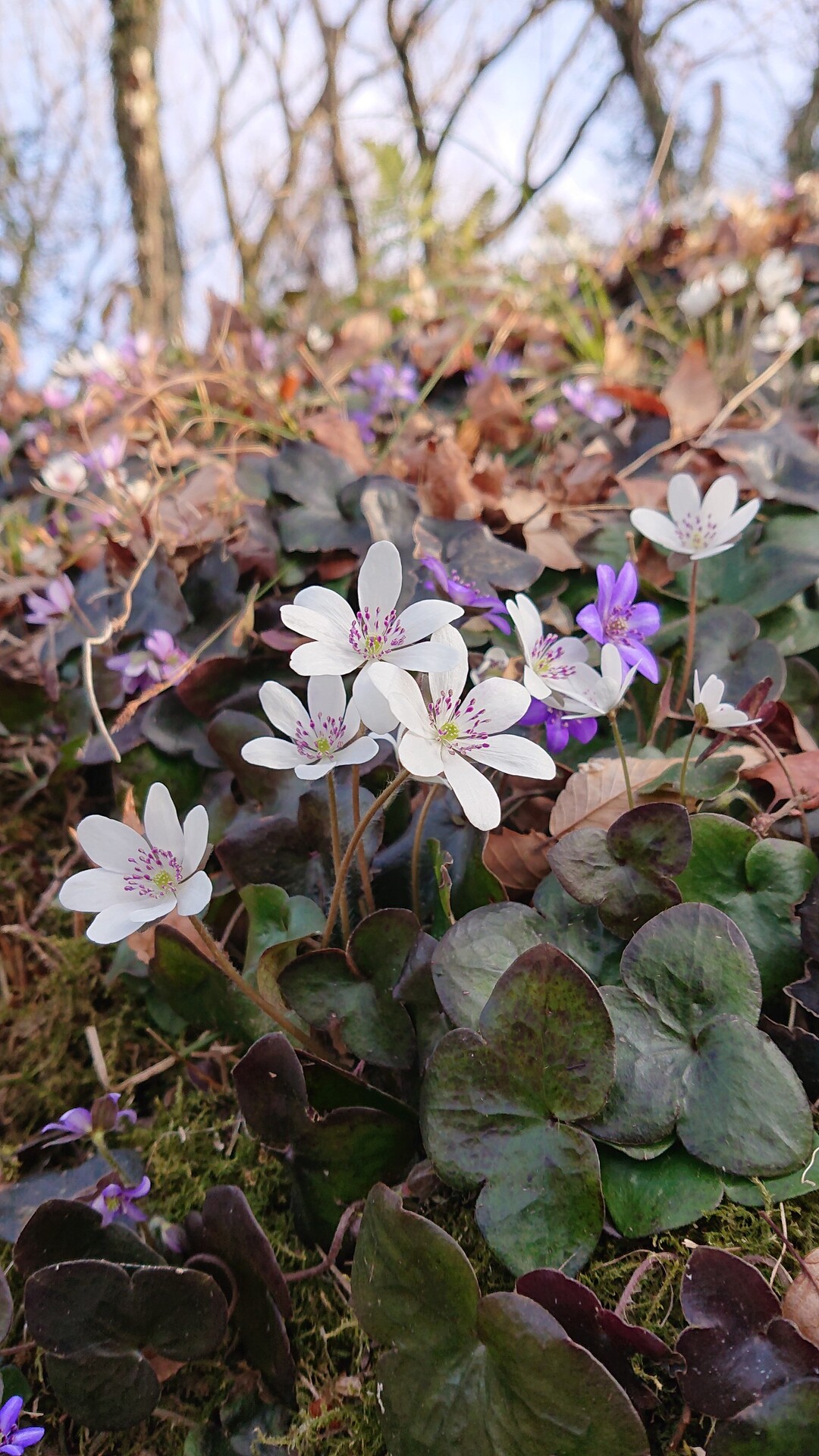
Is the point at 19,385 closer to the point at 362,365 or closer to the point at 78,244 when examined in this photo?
the point at 362,365

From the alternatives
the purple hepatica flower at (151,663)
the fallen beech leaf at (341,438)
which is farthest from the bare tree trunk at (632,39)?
the purple hepatica flower at (151,663)

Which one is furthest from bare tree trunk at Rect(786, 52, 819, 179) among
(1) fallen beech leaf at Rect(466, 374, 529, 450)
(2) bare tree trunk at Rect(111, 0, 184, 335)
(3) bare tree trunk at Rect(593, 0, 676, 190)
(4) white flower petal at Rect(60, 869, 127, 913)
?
(4) white flower petal at Rect(60, 869, 127, 913)

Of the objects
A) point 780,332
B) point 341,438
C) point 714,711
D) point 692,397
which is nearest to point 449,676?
point 714,711

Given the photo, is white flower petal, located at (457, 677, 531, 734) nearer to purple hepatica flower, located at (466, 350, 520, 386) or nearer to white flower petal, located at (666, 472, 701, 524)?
white flower petal, located at (666, 472, 701, 524)

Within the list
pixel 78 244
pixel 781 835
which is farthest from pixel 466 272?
pixel 78 244

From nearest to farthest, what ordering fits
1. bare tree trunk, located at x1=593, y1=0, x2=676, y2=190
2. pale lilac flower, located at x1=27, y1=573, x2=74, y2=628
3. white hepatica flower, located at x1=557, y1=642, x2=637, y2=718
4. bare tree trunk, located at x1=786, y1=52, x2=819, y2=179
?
white hepatica flower, located at x1=557, y1=642, x2=637, y2=718 → pale lilac flower, located at x1=27, y1=573, x2=74, y2=628 → bare tree trunk, located at x1=786, y1=52, x2=819, y2=179 → bare tree trunk, located at x1=593, y1=0, x2=676, y2=190
